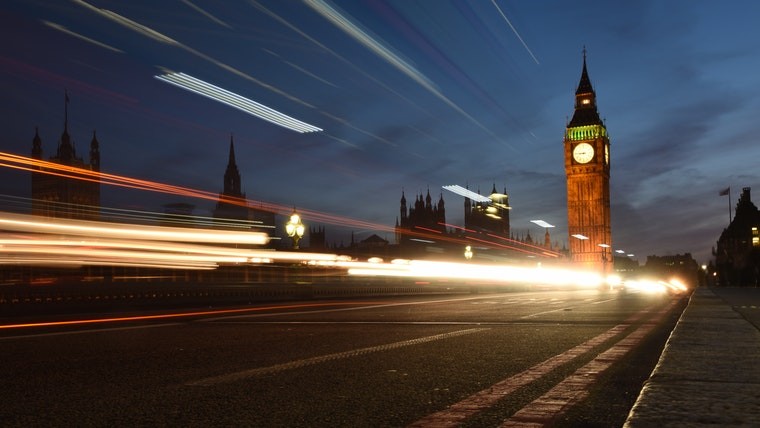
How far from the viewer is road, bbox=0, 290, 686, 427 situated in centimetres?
396

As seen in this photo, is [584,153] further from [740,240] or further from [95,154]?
[95,154]

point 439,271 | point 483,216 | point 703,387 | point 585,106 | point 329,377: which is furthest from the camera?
point 483,216

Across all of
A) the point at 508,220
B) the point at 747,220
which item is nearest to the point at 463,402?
the point at 747,220

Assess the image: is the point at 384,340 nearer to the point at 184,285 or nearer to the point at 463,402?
the point at 463,402

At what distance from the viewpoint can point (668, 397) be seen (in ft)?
11.9

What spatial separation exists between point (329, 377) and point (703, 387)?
2702 millimetres

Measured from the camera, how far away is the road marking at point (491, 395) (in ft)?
12.3

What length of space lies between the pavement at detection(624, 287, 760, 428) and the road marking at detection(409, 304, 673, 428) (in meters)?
0.89

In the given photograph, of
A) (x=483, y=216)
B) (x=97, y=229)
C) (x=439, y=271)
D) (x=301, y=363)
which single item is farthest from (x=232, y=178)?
(x=301, y=363)

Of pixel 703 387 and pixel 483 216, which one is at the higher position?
pixel 483 216

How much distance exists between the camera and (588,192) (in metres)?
131

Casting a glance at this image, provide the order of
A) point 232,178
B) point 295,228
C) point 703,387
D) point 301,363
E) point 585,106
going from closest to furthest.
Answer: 1. point 703,387
2. point 301,363
3. point 295,228
4. point 585,106
5. point 232,178

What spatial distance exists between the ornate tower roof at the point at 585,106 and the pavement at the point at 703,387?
13509 cm

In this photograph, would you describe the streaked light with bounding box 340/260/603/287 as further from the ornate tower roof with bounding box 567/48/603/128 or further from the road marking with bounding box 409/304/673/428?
the ornate tower roof with bounding box 567/48/603/128
